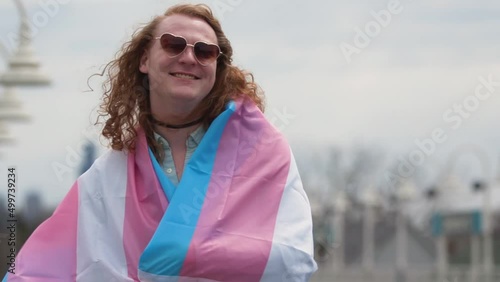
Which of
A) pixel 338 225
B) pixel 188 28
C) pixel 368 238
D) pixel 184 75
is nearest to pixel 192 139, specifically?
pixel 184 75

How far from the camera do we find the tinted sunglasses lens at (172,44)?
15.5 feet

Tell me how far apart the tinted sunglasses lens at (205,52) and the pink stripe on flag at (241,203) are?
204 mm

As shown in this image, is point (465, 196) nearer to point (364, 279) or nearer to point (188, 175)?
point (364, 279)

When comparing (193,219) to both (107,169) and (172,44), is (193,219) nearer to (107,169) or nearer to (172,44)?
(107,169)

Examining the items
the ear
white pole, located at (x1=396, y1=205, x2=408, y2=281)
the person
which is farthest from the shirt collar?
white pole, located at (x1=396, y1=205, x2=408, y2=281)

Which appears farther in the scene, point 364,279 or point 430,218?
point 430,218

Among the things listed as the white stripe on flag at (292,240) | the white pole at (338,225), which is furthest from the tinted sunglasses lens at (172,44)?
the white pole at (338,225)

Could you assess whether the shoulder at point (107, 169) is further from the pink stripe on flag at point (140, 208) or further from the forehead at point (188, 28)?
the forehead at point (188, 28)

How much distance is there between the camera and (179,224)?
454 centimetres

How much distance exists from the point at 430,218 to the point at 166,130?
179 feet

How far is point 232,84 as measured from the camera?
196 inches

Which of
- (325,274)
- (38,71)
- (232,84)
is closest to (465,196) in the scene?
(325,274)

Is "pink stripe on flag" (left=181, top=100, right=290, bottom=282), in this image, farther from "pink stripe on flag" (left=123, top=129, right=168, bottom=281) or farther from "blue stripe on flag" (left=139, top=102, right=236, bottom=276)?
"pink stripe on flag" (left=123, top=129, right=168, bottom=281)

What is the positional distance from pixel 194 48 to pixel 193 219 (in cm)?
53
